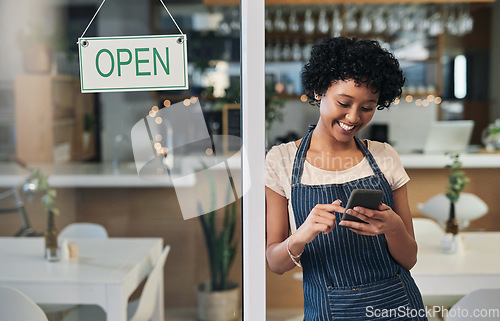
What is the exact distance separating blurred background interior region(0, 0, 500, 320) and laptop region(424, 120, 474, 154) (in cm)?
2

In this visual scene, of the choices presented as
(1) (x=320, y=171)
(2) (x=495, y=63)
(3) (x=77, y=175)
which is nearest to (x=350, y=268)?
(1) (x=320, y=171)

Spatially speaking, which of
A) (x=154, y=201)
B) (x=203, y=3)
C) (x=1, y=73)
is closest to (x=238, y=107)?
(x=154, y=201)

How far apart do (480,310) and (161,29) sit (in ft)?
3.82

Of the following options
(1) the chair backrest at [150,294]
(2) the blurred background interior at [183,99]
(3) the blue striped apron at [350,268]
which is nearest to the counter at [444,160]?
(2) the blurred background interior at [183,99]

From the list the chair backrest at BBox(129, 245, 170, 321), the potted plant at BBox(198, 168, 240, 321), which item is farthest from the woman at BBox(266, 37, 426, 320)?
the chair backrest at BBox(129, 245, 170, 321)

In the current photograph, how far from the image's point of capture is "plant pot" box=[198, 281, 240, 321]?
152 centimetres

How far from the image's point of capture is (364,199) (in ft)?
3.95

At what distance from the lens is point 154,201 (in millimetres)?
1669

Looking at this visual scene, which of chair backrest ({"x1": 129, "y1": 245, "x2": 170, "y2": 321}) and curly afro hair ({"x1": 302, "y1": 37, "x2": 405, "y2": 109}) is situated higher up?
curly afro hair ({"x1": 302, "y1": 37, "x2": 405, "y2": 109})

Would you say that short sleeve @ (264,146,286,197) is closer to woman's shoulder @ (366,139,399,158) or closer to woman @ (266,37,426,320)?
woman @ (266,37,426,320)

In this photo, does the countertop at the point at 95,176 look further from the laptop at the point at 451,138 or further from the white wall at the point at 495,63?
the white wall at the point at 495,63

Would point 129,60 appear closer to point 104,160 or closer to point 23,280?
point 104,160

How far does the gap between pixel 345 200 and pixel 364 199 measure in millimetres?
69

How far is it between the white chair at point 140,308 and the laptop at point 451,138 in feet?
2.91
